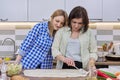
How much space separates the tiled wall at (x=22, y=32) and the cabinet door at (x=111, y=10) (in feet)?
1.22

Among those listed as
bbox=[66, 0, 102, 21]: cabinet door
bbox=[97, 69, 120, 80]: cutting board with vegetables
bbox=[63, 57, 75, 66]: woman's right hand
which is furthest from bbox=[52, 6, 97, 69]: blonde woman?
bbox=[66, 0, 102, 21]: cabinet door

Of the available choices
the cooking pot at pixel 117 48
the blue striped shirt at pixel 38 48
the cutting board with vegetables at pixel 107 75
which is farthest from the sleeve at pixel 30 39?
the cooking pot at pixel 117 48

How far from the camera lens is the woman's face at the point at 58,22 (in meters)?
2.41

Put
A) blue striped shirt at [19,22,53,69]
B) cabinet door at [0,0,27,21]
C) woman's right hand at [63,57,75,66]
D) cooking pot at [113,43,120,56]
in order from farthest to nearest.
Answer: cooking pot at [113,43,120,56], cabinet door at [0,0,27,21], blue striped shirt at [19,22,53,69], woman's right hand at [63,57,75,66]

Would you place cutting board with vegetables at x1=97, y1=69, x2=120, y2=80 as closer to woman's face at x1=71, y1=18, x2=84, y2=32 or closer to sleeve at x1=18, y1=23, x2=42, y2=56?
woman's face at x1=71, y1=18, x2=84, y2=32

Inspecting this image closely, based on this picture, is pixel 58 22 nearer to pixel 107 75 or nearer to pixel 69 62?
pixel 69 62

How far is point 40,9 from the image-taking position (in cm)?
334

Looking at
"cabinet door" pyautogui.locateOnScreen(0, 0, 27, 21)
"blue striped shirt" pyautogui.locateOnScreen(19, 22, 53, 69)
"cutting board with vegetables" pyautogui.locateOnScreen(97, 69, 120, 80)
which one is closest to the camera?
"cutting board with vegetables" pyautogui.locateOnScreen(97, 69, 120, 80)

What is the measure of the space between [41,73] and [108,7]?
1549 mm

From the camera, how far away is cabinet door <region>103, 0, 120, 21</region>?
3348 mm

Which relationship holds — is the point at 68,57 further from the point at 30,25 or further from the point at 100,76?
the point at 30,25

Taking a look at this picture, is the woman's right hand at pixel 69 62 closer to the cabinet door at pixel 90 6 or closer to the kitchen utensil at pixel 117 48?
the cabinet door at pixel 90 6

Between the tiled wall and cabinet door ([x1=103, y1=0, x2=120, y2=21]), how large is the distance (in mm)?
373

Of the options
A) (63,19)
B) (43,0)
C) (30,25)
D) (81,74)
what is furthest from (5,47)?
(81,74)
